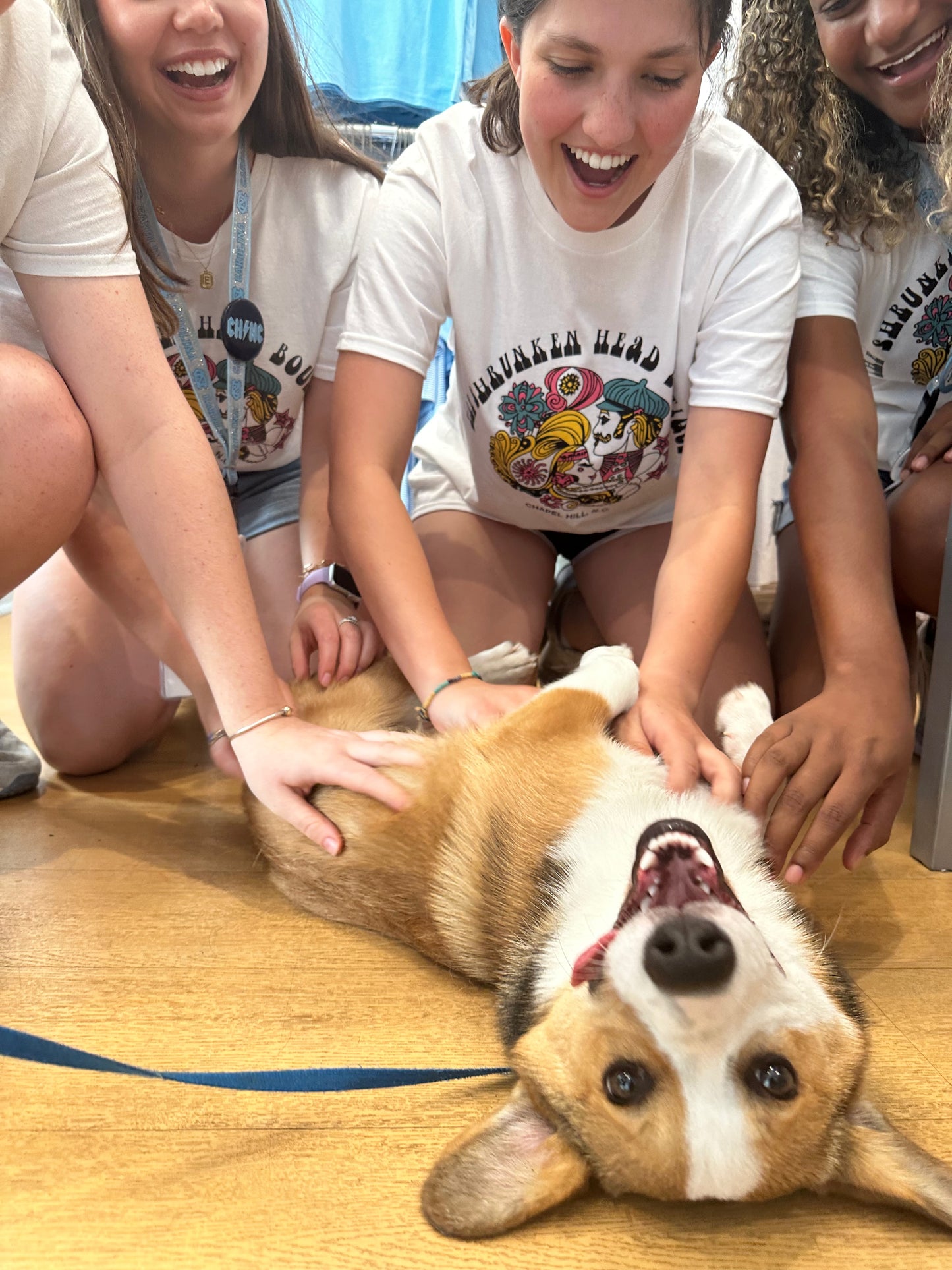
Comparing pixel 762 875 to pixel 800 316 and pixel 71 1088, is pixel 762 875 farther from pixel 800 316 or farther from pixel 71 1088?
pixel 800 316

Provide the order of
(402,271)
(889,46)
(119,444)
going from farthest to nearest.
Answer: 1. (402,271)
2. (889,46)
3. (119,444)

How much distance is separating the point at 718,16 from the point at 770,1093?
159cm

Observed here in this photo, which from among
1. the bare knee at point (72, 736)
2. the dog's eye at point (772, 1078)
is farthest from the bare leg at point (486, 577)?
the dog's eye at point (772, 1078)

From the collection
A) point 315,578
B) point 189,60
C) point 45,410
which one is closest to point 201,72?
point 189,60

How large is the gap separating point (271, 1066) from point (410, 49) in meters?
3.69

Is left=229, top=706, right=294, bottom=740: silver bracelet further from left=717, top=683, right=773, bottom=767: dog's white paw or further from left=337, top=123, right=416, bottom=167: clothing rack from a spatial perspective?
left=337, top=123, right=416, bottom=167: clothing rack

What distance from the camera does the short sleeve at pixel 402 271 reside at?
1.84 meters

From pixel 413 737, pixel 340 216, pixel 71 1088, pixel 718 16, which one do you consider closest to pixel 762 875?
pixel 413 737

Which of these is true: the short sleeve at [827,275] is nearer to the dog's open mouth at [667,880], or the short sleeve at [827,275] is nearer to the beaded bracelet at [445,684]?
the beaded bracelet at [445,684]

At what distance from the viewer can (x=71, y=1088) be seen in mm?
1241

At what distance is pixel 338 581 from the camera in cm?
201

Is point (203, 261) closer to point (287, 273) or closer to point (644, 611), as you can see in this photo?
point (287, 273)

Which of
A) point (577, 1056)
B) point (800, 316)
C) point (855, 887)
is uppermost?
point (800, 316)

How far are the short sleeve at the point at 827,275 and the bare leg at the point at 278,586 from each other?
4.05ft
